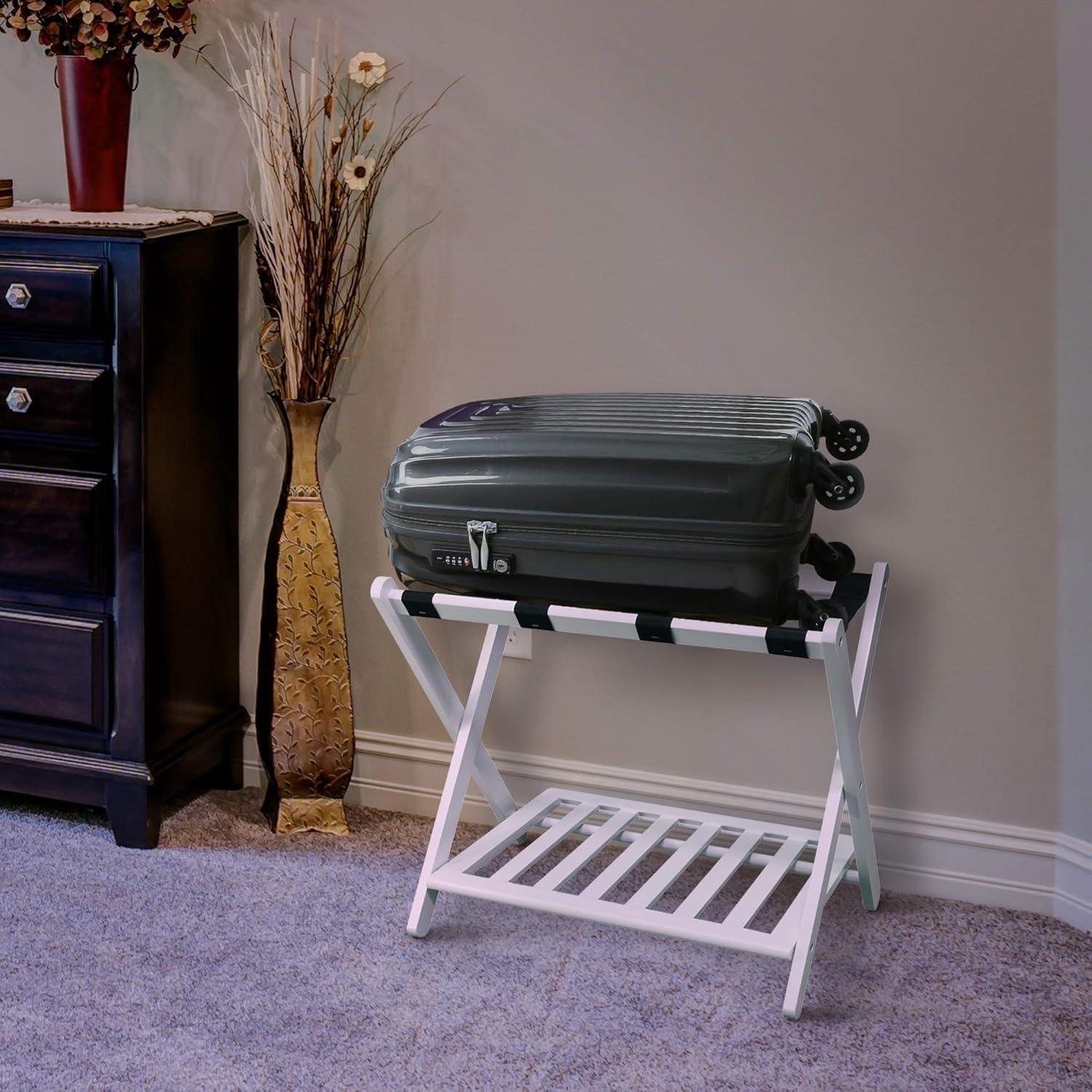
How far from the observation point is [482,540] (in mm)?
1764

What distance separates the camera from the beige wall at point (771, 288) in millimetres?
1979

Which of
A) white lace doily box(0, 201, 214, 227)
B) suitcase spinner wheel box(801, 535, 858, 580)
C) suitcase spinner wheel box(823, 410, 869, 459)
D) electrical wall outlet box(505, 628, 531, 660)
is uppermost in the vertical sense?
white lace doily box(0, 201, 214, 227)

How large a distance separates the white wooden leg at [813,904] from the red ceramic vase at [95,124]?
1617mm

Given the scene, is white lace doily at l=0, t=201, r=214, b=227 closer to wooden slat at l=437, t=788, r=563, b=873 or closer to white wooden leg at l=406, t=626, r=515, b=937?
white wooden leg at l=406, t=626, r=515, b=937

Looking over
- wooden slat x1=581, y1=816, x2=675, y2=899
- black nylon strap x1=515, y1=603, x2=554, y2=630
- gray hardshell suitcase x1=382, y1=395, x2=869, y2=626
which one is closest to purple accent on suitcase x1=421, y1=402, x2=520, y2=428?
gray hardshell suitcase x1=382, y1=395, x2=869, y2=626

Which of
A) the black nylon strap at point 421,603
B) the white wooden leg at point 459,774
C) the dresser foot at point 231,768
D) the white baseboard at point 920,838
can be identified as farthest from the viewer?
the dresser foot at point 231,768

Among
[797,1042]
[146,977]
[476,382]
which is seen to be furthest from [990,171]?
[146,977]

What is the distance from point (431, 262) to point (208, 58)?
23.2 inches

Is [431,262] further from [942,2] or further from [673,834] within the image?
[673,834]

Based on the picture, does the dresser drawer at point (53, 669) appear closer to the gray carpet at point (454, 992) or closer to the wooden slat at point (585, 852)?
the gray carpet at point (454, 992)

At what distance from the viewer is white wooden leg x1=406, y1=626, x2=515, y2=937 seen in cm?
196

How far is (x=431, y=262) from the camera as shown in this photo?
231 cm

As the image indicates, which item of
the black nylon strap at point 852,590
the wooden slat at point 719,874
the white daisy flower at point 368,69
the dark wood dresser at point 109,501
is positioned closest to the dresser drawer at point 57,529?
the dark wood dresser at point 109,501

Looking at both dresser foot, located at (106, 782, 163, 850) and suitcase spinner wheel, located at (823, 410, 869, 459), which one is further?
dresser foot, located at (106, 782, 163, 850)
